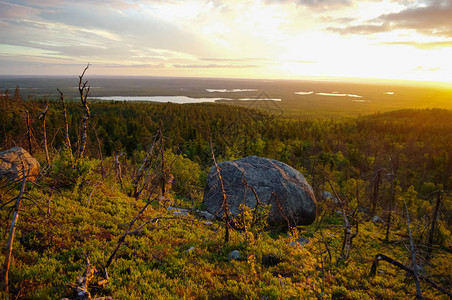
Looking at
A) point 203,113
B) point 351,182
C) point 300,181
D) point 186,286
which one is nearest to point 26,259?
point 186,286

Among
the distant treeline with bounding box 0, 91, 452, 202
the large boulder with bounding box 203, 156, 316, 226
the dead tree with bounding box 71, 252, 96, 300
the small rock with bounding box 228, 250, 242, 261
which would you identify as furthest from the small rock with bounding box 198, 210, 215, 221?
the distant treeline with bounding box 0, 91, 452, 202

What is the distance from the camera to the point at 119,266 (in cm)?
752

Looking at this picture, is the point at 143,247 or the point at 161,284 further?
Answer: the point at 143,247

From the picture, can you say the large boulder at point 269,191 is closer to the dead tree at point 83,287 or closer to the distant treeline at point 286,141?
the dead tree at point 83,287

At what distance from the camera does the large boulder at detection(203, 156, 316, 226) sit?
16.7m

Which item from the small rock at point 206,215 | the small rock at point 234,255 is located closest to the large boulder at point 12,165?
the small rock at point 234,255

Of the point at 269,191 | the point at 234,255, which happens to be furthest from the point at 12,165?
the point at 269,191

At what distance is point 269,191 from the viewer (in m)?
17.4

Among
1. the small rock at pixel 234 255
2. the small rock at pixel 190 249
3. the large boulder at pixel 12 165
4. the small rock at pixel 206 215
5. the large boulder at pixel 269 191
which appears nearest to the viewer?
the small rock at pixel 190 249

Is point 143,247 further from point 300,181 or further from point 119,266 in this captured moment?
point 300,181

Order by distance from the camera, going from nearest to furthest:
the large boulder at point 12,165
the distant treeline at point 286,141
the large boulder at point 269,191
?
the large boulder at point 12,165 < the large boulder at point 269,191 < the distant treeline at point 286,141

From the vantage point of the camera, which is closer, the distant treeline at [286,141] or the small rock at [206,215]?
the small rock at [206,215]

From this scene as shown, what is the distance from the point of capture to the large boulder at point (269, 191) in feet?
54.9

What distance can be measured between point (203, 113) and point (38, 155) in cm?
8182
